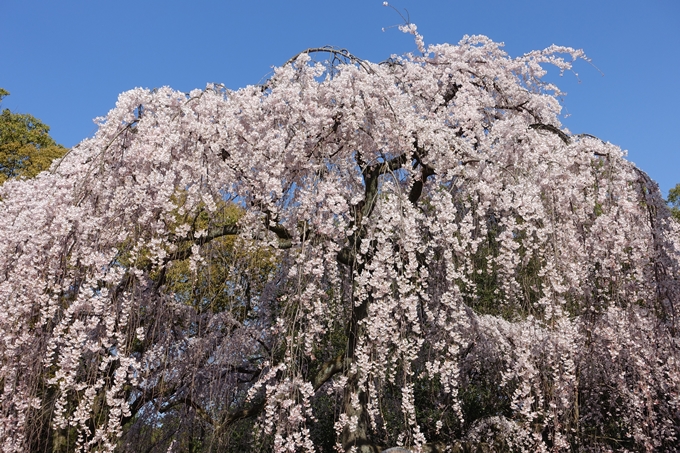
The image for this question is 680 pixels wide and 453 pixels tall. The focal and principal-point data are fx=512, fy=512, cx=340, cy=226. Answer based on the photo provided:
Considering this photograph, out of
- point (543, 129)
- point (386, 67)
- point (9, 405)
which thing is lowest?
point (9, 405)

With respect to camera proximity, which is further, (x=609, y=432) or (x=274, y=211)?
(x=609, y=432)

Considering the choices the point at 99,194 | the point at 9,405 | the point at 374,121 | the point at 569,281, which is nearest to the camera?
the point at 9,405

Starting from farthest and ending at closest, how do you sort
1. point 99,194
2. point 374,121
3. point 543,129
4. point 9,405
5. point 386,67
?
point 386,67 → point 543,129 → point 374,121 → point 99,194 → point 9,405

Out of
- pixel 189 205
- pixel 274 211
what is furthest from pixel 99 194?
pixel 274 211

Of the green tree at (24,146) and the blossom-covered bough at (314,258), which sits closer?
the blossom-covered bough at (314,258)

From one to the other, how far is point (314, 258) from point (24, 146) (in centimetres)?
1295

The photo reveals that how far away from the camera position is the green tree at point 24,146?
13.2 metres

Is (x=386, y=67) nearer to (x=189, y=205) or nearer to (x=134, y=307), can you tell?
(x=189, y=205)

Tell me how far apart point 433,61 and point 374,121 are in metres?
2.49

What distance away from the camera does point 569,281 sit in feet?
15.4

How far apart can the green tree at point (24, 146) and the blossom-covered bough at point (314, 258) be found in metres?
9.10

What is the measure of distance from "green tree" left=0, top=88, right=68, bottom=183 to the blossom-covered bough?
358 inches

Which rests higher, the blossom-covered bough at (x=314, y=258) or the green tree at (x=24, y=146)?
the green tree at (x=24, y=146)

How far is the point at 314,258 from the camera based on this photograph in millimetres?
4320
